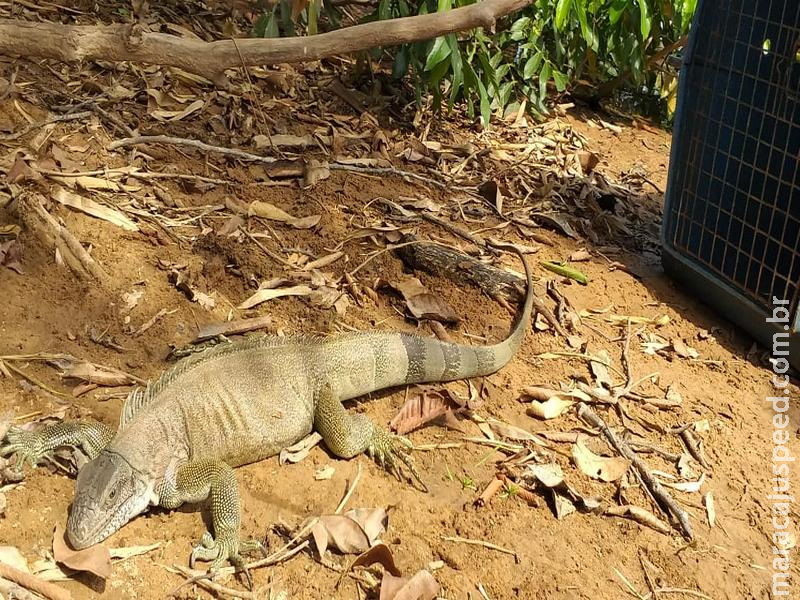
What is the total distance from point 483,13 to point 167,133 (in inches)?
109

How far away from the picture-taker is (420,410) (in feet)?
14.1

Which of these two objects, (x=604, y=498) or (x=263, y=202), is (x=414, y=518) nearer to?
(x=604, y=498)

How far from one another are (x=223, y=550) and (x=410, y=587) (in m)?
0.76

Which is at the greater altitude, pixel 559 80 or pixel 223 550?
pixel 559 80

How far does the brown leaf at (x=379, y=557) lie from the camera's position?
3.34 m

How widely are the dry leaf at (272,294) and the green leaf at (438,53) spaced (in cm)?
234

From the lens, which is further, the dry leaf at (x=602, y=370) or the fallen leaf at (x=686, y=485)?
the dry leaf at (x=602, y=370)

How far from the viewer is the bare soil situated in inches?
135

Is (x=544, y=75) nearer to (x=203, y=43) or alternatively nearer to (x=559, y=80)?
(x=559, y=80)

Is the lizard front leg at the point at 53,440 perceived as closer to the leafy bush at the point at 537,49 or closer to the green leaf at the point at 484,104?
the leafy bush at the point at 537,49

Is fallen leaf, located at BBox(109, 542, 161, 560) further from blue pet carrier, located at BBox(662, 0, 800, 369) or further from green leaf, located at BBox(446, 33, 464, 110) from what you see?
green leaf, located at BBox(446, 33, 464, 110)

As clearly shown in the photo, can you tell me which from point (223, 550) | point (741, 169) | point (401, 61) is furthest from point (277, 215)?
point (741, 169)

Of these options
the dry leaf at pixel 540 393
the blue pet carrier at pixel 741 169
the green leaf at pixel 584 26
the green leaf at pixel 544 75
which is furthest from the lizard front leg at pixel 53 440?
the green leaf at pixel 544 75

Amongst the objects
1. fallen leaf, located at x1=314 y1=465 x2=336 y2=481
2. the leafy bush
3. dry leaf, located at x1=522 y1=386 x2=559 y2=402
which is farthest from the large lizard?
the leafy bush
